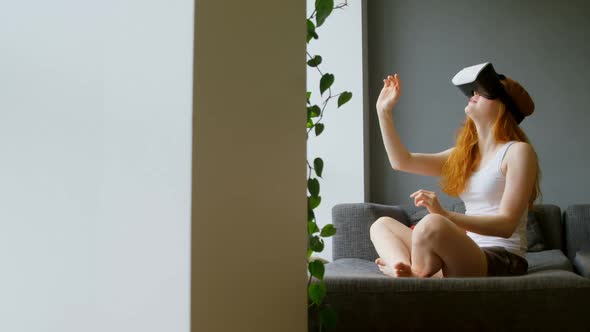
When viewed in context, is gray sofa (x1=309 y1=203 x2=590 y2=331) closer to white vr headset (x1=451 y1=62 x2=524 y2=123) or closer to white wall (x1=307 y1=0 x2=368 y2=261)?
white vr headset (x1=451 y1=62 x2=524 y2=123)

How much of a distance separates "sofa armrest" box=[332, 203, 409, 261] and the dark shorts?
129 cm

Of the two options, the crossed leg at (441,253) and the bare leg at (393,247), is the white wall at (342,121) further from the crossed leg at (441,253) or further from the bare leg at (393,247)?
the crossed leg at (441,253)

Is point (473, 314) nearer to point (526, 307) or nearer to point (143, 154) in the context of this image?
Answer: point (526, 307)

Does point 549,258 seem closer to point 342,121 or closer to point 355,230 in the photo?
point 355,230

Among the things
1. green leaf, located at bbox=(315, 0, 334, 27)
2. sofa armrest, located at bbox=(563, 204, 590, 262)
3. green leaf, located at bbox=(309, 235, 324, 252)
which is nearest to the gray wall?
sofa armrest, located at bbox=(563, 204, 590, 262)

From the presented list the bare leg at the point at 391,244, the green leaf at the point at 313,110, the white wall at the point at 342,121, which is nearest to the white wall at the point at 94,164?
the green leaf at the point at 313,110

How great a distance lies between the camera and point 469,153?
Result: 107 inches

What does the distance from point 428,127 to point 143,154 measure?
13.2 feet

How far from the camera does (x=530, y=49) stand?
14.4ft

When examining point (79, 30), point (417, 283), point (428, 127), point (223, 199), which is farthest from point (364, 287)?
point (428, 127)

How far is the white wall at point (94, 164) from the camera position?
0.63 meters

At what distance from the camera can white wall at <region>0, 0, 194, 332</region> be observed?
2.07 ft

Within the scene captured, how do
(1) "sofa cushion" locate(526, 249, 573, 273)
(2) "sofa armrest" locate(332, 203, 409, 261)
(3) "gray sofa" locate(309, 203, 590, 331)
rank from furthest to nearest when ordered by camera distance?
(2) "sofa armrest" locate(332, 203, 409, 261) < (1) "sofa cushion" locate(526, 249, 573, 273) < (3) "gray sofa" locate(309, 203, 590, 331)

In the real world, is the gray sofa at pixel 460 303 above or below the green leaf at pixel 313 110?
below
